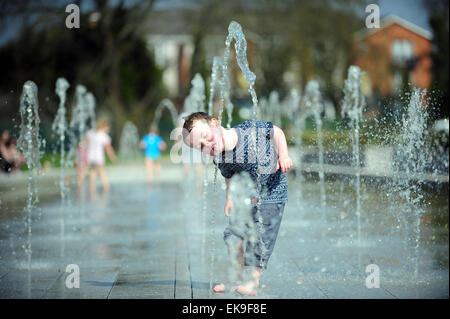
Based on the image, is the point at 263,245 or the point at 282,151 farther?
the point at 263,245

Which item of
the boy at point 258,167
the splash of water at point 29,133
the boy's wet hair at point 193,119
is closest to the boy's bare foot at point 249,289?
the boy at point 258,167

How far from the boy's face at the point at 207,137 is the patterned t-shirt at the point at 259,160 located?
13cm

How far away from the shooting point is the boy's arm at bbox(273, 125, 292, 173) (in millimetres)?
4625

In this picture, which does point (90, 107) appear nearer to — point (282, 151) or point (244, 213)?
point (244, 213)

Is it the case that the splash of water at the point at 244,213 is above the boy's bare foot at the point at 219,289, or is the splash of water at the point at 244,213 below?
above

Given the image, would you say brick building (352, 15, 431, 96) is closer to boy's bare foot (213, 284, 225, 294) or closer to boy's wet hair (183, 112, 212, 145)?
boy's bare foot (213, 284, 225, 294)

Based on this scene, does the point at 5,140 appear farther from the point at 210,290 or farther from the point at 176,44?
the point at 176,44

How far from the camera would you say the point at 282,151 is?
4641 millimetres

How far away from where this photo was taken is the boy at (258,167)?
4.65 metres

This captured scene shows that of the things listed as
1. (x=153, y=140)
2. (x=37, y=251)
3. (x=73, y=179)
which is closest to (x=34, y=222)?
(x=37, y=251)

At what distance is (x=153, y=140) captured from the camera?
673 inches

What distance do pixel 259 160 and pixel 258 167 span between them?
0.16 feet

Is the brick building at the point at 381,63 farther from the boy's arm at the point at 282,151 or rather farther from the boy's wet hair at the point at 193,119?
the boy's wet hair at the point at 193,119

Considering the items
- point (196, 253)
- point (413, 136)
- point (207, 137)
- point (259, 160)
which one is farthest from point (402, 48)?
point (207, 137)
